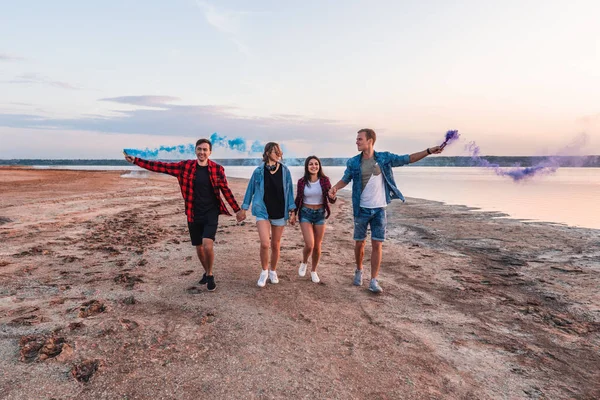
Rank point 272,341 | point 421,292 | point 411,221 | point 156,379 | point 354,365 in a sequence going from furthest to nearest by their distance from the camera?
point 411,221 → point 421,292 → point 272,341 → point 354,365 → point 156,379

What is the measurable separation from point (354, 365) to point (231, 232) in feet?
22.0

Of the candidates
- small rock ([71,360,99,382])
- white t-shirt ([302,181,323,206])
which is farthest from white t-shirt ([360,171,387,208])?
small rock ([71,360,99,382])

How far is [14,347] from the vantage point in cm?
358

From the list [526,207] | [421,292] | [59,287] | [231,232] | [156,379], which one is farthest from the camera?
[526,207]

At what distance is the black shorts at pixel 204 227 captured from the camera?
5.30 meters

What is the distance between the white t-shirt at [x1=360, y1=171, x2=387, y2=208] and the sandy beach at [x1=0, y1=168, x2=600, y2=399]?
1.34 m

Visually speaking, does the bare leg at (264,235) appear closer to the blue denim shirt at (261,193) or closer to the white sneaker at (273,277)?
the blue denim shirt at (261,193)

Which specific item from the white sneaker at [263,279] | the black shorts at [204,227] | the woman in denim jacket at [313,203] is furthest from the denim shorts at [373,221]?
the black shorts at [204,227]

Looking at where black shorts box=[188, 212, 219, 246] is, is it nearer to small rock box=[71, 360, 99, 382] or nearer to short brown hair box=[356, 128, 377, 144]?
small rock box=[71, 360, 99, 382]

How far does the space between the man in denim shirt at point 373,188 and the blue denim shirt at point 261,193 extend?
69 cm

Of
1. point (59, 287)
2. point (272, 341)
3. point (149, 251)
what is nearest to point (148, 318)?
point (272, 341)

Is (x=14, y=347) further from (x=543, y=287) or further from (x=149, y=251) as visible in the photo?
(x=543, y=287)

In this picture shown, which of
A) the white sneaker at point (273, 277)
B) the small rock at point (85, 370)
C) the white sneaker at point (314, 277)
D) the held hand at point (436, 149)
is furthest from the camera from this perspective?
the white sneaker at point (314, 277)

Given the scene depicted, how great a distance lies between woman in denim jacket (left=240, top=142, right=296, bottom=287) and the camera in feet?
18.0
